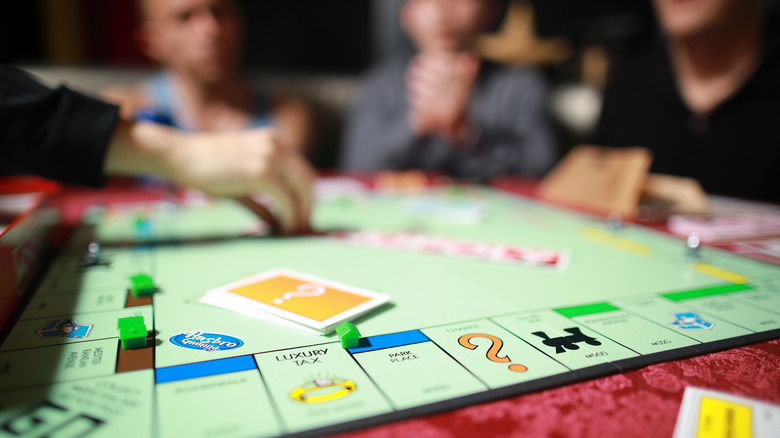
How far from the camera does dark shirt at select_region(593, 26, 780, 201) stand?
1.43 m

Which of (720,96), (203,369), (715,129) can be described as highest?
(720,96)

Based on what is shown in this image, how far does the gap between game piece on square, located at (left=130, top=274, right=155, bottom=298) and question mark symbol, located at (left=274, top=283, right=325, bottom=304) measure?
16 centimetres

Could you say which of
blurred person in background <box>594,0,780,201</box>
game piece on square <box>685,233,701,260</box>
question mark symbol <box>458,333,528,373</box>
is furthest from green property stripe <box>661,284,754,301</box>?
blurred person in background <box>594,0,780,201</box>

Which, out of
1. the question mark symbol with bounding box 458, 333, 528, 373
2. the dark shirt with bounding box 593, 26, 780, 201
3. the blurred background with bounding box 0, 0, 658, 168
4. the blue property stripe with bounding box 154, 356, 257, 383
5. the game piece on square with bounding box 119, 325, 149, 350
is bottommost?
the blue property stripe with bounding box 154, 356, 257, 383

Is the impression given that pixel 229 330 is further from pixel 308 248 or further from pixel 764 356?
pixel 764 356

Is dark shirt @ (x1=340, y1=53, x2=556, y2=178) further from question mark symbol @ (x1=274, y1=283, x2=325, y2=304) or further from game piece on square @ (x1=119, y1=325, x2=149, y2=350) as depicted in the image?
game piece on square @ (x1=119, y1=325, x2=149, y2=350)

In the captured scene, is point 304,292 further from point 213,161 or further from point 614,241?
point 614,241

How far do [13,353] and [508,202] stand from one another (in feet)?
3.42

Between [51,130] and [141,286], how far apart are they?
1.00ft

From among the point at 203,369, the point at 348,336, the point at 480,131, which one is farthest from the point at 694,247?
the point at 480,131

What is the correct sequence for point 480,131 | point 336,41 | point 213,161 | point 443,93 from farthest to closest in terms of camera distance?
point 336,41
point 480,131
point 443,93
point 213,161

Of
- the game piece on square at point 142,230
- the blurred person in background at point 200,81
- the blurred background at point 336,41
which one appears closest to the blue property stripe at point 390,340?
the game piece on square at point 142,230

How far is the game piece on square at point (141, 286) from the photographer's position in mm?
555

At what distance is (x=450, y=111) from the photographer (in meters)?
1.94
